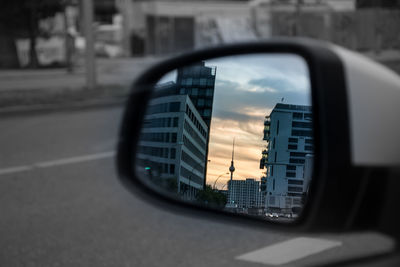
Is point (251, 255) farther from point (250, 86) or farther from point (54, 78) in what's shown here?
point (54, 78)

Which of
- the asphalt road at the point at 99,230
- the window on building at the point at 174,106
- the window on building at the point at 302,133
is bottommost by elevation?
the asphalt road at the point at 99,230

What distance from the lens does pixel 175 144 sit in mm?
1497

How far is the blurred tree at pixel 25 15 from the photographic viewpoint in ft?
58.1

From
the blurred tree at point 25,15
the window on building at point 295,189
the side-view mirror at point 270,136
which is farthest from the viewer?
the blurred tree at point 25,15

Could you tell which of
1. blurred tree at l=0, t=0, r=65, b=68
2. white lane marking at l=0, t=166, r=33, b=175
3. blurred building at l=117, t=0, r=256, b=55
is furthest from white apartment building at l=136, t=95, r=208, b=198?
blurred building at l=117, t=0, r=256, b=55

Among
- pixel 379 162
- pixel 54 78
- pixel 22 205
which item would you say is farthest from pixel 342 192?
pixel 54 78

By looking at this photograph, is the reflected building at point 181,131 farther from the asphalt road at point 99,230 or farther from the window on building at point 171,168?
the asphalt road at point 99,230

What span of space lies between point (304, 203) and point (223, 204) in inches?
11.3

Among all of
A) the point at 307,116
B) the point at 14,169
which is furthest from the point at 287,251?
the point at 14,169

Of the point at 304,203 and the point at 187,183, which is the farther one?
the point at 187,183

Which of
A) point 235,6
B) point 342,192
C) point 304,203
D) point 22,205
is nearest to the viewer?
point 342,192

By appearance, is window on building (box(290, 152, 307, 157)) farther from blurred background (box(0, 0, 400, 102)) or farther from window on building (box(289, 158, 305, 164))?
blurred background (box(0, 0, 400, 102))

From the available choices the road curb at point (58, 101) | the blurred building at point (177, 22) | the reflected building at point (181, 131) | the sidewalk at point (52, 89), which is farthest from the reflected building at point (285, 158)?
the blurred building at point (177, 22)

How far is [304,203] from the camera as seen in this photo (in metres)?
1.15
